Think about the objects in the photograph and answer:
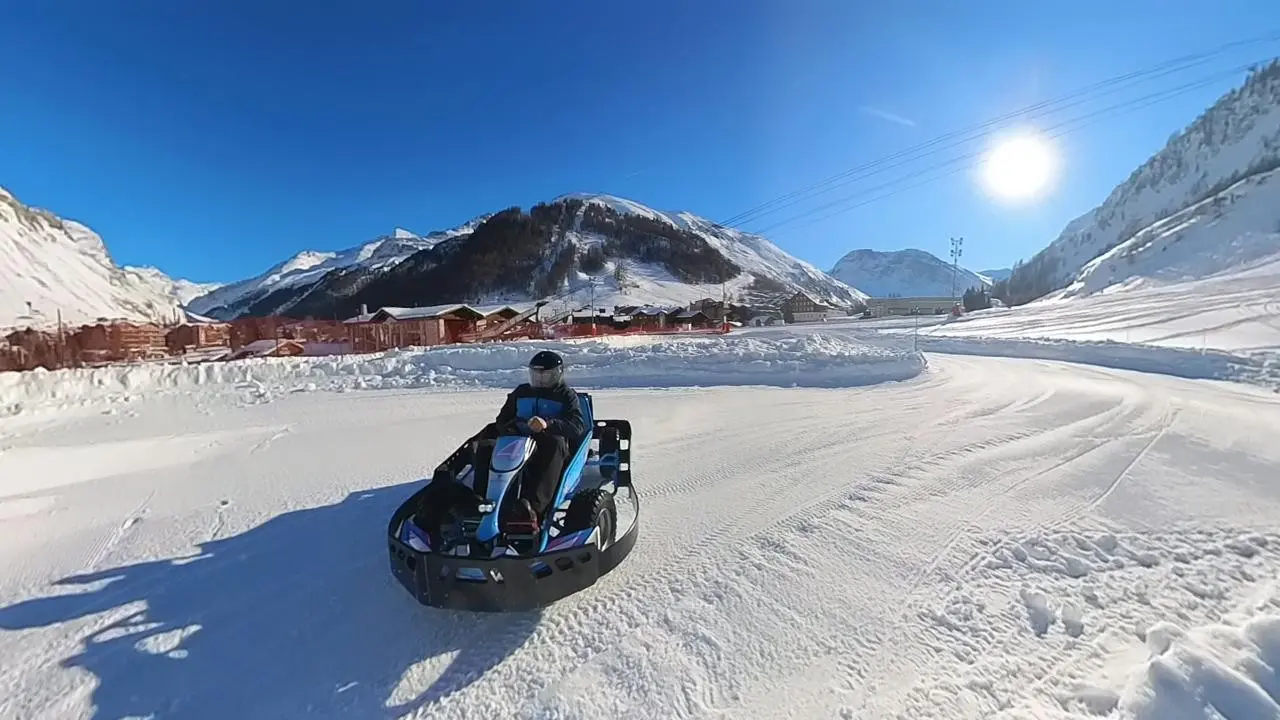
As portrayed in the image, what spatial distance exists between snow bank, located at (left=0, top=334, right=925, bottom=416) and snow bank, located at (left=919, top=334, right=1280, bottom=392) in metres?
7.36

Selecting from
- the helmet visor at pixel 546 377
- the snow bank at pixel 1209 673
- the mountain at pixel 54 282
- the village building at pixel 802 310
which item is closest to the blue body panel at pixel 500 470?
the helmet visor at pixel 546 377

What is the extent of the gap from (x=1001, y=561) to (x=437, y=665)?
12.3 feet

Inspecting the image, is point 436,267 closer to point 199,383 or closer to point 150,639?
point 199,383

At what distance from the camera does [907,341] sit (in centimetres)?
3222

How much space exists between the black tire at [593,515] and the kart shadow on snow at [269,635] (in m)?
0.62

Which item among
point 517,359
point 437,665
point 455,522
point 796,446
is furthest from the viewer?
point 517,359

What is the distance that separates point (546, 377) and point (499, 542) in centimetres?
180

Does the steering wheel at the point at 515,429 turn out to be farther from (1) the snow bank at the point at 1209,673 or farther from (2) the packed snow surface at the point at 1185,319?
(2) the packed snow surface at the point at 1185,319

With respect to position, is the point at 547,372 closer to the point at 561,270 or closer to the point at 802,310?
the point at 802,310

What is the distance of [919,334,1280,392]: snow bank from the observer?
1428 centimetres

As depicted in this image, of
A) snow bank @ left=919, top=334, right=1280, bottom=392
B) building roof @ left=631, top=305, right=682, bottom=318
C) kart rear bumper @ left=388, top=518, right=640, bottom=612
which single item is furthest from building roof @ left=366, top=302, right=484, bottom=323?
kart rear bumper @ left=388, top=518, right=640, bottom=612

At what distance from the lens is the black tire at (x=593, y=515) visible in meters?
3.54

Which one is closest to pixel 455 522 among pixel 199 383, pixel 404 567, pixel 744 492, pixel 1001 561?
pixel 404 567

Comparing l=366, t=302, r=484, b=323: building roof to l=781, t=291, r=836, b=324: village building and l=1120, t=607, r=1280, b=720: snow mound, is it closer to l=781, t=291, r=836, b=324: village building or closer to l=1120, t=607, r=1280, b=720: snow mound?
l=1120, t=607, r=1280, b=720: snow mound
